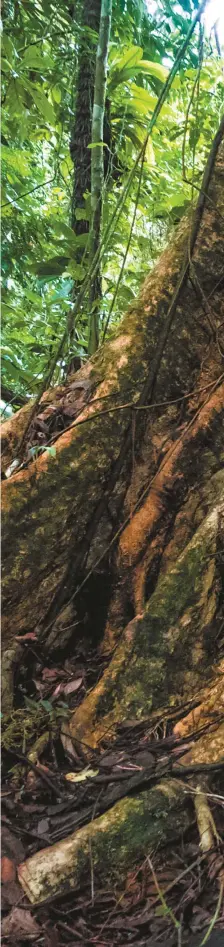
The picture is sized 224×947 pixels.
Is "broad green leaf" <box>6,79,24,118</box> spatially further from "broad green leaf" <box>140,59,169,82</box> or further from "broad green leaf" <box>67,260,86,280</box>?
"broad green leaf" <box>67,260,86,280</box>

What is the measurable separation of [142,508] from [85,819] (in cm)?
113

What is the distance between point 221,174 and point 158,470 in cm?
140

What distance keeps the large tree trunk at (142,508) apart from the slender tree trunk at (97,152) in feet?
1.85

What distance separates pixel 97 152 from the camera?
124 inches

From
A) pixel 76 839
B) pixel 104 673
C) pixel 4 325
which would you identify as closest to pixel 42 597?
pixel 104 673

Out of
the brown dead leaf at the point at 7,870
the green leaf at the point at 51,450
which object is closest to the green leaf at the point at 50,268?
the green leaf at the point at 51,450

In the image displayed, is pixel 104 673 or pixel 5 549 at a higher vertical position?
pixel 5 549

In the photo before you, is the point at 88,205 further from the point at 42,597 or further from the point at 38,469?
the point at 42,597

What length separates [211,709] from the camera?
169cm

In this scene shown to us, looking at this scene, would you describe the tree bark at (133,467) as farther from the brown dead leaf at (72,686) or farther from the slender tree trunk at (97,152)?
the slender tree trunk at (97,152)

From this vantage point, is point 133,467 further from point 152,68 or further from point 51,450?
point 152,68

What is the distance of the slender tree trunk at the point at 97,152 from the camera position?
280cm

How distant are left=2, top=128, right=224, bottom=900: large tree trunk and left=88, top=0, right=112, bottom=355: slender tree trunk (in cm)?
56

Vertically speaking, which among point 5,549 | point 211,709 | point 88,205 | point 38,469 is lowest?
point 211,709
